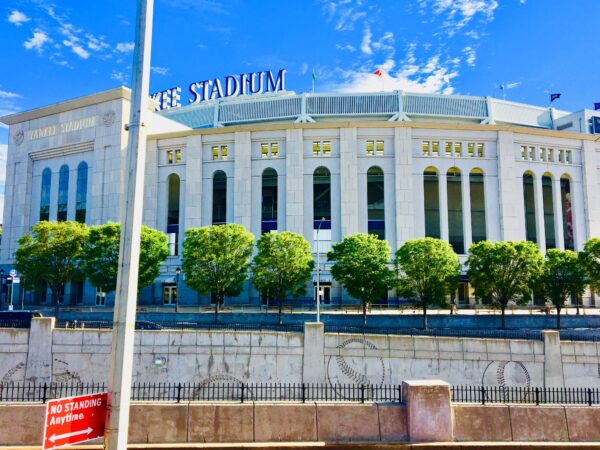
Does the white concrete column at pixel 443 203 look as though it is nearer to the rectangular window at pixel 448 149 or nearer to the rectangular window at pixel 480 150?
the rectangular window at pixel 448 149

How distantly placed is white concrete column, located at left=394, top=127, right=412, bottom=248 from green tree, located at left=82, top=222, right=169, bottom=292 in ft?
92.5

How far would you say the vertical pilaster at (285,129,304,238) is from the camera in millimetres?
60312

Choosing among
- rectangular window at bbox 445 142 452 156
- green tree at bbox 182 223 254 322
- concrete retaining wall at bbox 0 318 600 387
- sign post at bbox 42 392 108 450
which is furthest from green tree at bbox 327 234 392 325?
sign post at bbox 42 392 108 450

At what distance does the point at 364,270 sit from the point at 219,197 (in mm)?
27610

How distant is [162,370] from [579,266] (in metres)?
38.5

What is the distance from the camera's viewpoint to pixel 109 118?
6538cm

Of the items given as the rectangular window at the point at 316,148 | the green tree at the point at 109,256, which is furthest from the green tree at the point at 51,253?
the rectangular window at the point at 316,148

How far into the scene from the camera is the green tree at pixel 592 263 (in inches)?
1789

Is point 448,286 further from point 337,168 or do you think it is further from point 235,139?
point 235,139

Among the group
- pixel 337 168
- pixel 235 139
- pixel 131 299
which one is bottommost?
pixel 131 299

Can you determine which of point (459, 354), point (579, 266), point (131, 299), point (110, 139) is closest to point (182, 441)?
point (131, 299)

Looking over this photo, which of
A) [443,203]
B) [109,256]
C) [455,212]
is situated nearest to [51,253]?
[109,256]

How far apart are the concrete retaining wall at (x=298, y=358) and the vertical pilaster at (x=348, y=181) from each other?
30.7m

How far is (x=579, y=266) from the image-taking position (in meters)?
46.3
